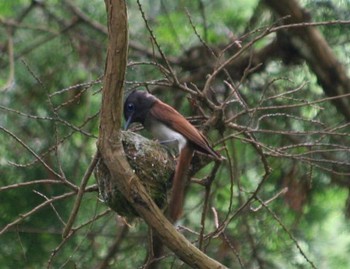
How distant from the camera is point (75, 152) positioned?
604 cm

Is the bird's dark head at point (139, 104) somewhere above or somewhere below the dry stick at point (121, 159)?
above

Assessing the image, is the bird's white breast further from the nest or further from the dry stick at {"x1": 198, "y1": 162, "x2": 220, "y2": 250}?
the dry stick at {"x1": 198, "y1": 162, "x2": 220, "y2": 250}

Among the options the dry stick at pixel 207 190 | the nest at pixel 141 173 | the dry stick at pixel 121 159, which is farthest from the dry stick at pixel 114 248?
the dry stick at pixel 121 159

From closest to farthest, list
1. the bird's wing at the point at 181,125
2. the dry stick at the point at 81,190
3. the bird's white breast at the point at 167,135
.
→ the dry stick at the point at 81,190 → the bird's wing at the point at 181,125 → the bird's white breast at the point at 167,135

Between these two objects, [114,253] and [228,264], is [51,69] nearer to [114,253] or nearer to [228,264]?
[114,253]

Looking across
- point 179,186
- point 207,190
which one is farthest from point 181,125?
point 207,190

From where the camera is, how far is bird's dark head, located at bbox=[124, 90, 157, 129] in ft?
16.2

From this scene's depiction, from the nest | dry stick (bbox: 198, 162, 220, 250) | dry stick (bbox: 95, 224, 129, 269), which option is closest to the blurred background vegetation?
dry stick (bbox: 95, 224, 129, 269)

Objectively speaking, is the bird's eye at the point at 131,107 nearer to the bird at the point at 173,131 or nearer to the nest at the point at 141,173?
the bird at the point at 173,131

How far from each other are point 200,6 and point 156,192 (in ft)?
7.96

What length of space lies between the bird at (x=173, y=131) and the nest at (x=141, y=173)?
0.19 ft

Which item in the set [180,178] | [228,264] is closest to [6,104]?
[228,264]

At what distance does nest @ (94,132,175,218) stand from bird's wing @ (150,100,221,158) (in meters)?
0.17

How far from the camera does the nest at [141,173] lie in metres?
3.96
